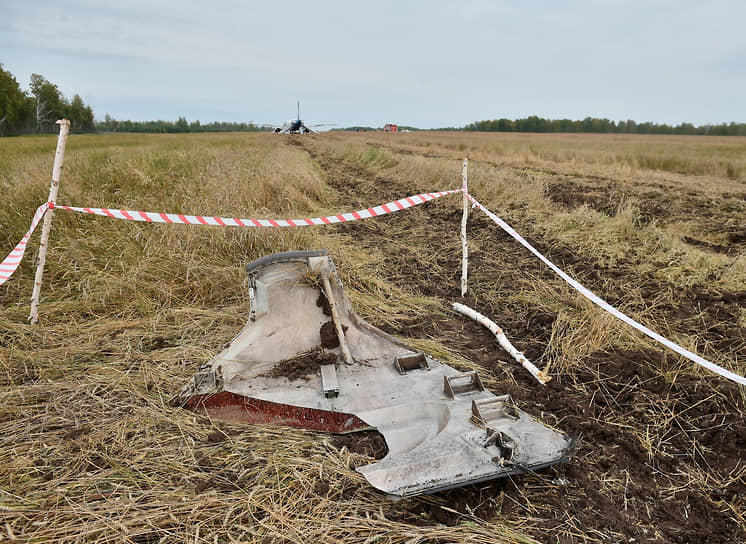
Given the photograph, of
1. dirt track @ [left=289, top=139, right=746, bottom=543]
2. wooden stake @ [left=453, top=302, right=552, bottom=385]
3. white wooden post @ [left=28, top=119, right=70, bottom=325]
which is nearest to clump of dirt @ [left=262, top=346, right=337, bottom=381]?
dirt track @ [left=289, top=139, right=746, bottom=543]

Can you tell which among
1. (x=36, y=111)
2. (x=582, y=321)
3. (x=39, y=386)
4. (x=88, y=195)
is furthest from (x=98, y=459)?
(x=36, y=111)

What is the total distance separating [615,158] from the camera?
18.8 meters

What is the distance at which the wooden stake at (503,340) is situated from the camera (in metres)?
3.03

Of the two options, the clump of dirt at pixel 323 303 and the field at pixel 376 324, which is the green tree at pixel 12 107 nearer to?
the field at pixel 376 324

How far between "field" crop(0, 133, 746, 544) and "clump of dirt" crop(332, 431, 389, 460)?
0.05 ft

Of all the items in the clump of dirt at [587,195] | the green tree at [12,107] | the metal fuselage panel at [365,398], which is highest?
the green tree at [12,107]

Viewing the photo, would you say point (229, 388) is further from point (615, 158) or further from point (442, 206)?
point (615, 158)

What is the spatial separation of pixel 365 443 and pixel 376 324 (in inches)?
64.1

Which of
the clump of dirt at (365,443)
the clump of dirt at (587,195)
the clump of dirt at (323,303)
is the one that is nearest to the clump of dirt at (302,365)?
the clump of dirt at (323,303)

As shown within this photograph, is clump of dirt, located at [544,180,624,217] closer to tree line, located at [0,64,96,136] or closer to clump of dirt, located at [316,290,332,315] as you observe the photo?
clump of dirt, located at [316,290,332,315]

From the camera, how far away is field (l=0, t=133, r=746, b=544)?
1897 mm

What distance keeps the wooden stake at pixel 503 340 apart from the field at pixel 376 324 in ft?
0.24

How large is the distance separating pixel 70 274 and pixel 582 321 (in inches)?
198

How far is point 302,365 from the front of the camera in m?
2.90
